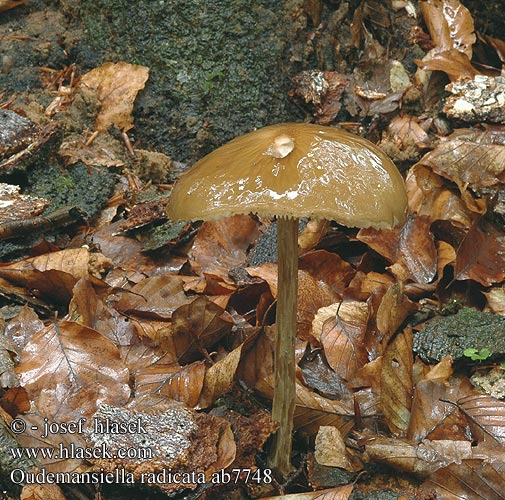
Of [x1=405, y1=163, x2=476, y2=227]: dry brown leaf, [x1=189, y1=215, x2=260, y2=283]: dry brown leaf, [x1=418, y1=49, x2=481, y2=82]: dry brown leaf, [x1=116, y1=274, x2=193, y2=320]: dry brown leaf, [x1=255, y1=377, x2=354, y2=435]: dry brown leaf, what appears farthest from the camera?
[x1=418, y1=49, x2=481, y2=82]: dry brown leaf

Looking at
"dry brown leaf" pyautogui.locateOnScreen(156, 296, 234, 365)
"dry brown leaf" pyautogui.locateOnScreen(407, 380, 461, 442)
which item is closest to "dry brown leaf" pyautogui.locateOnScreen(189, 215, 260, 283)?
"dry brown leaf" pyautogui.locateOnScreen(156, 296, 234, 365)

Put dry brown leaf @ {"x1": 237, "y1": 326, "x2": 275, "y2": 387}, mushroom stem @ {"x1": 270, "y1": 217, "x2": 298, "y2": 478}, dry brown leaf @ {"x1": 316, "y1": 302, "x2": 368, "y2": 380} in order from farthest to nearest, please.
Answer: dry brown leaf @ {"x1": 316, "y1": 302, "x2": 368, "y2": 380}
dry brown leaf @ {"x1": 237, "y1": 326, "x2": 275, "y2": 387}
mushroom stem @ {"x1": 270, "y1": 217, "x2": 298, "y2": 478}

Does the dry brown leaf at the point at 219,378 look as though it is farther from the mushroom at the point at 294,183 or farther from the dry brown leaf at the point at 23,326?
the dry brown leaf at the point at 23,326

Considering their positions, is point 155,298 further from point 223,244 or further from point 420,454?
point 420,454

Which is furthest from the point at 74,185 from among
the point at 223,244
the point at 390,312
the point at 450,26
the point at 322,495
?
the point at 450,26

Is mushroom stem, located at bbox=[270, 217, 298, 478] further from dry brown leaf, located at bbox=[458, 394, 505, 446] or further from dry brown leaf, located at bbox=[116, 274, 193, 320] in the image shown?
dry brown leaf, located at bbox=[116, 274, 193, 320]

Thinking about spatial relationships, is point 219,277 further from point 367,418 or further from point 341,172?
point 341,172

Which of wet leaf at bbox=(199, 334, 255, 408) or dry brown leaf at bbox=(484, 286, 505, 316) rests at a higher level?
wet leaf at bbox=(199, 334, 255, 408)

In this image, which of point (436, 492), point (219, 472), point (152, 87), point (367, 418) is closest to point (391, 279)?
point (367, 418)

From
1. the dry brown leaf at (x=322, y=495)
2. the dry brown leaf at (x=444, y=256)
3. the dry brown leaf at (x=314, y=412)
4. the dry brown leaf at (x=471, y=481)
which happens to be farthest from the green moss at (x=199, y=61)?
the dry brown leaf at (x=471, y=481)
